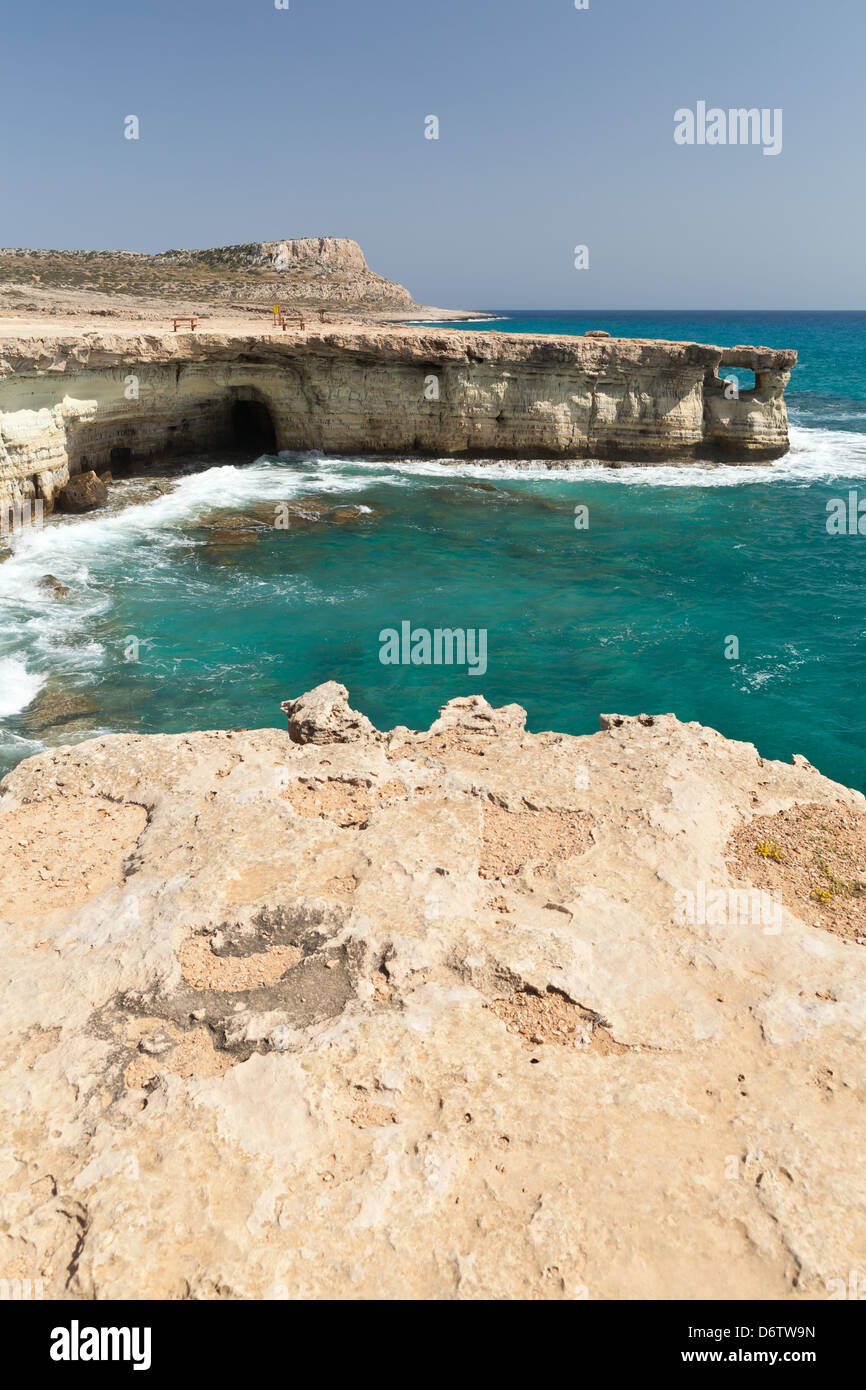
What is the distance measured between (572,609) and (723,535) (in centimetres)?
964

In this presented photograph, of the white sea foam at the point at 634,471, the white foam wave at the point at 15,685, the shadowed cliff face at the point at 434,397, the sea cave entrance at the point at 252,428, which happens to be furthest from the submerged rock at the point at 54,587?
the sea cave entrance at the point at 252,428

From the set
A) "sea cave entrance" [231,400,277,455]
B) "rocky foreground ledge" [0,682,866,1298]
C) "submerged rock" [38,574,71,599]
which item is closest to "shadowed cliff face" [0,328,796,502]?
"sea cave entrance" [231,400,277,455]

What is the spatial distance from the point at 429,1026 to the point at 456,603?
1637 cm

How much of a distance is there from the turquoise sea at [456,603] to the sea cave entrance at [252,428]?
285 centimetres

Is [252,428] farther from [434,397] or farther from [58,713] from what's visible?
[58,713]

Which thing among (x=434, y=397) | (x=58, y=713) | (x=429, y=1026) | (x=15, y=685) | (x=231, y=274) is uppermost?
(x=231, y=274)

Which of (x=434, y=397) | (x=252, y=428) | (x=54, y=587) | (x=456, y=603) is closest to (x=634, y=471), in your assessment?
(x=434, y=397)

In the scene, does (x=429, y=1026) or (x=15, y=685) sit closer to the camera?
(x=429, y=1026)

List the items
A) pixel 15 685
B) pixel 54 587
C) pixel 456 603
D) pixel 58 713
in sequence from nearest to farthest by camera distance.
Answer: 1. pixel 58 713
2. pixel 15 685
3. pixel 54 587
4. pixel 456 603

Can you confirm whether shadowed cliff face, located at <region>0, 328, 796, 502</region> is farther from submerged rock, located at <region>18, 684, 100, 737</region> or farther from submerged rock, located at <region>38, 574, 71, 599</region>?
submerged rock, located at <region>18, 684, 100, 737</region>

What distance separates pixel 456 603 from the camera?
2189 centimetres

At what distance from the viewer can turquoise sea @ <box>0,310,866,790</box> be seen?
16.4 meters
